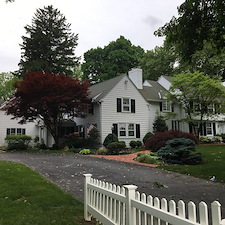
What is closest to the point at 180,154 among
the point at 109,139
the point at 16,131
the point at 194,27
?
the point at 194,27

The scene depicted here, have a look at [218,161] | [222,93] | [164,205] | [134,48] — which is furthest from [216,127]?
[164,205]

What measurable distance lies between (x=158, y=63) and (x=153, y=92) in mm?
13554

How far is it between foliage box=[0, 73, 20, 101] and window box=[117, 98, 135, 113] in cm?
2393

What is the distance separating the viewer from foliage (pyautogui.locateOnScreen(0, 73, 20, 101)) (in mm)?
41688

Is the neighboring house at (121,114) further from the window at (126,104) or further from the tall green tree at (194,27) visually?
the tall green tree at (194,27)

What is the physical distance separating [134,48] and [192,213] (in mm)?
48924

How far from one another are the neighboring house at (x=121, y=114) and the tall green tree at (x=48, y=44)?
1353 centimetres

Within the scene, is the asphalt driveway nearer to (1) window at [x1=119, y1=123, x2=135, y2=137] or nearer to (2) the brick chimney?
(1) window at [x1=119, y1=123, x2=135, y2=137]

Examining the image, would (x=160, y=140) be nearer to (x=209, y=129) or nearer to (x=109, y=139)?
(x=109, y=139)

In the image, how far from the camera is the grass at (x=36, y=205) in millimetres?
4605

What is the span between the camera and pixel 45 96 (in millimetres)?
19688

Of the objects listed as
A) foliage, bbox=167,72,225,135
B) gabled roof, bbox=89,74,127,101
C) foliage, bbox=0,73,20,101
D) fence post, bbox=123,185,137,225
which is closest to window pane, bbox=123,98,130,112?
gabled roof, bbox=89,74,127,101

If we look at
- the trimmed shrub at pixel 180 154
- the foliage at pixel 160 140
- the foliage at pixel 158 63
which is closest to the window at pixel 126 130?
the foliage at pixel 160 140

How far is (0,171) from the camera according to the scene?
927 centimetres
